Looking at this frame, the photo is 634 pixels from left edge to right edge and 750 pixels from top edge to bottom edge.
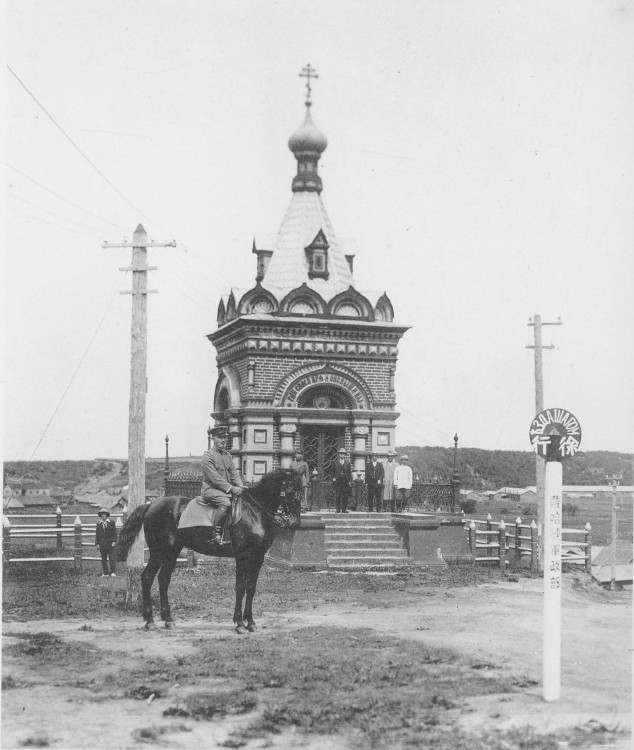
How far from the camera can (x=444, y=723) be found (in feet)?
25.1

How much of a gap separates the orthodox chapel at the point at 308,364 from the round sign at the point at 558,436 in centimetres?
1480

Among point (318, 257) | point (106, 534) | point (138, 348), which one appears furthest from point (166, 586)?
point (318, 257)

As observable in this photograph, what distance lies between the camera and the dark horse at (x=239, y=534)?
39.9 ft

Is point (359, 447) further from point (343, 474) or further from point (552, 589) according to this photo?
point (552, 589)

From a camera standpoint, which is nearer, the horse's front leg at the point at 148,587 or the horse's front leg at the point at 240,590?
the horse's front leg at the point at 240,590

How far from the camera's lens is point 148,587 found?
40.1 feet

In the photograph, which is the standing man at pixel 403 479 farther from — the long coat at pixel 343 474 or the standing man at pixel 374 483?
the long coat at pixel 343 474

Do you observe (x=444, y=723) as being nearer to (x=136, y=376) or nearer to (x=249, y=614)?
(x=249, y=614)

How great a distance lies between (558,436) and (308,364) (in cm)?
1516

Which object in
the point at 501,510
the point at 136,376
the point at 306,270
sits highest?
the point at 306,270

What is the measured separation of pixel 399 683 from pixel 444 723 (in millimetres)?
1327

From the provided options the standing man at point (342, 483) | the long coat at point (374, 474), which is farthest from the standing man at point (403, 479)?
the standing man at point (342, 483)

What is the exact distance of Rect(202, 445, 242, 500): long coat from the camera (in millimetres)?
12203

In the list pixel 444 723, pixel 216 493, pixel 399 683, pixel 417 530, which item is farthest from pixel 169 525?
pixel 417 530
